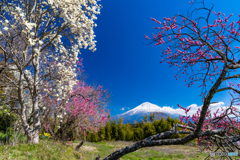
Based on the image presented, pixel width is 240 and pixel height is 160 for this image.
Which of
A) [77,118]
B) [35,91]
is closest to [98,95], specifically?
[77,118]

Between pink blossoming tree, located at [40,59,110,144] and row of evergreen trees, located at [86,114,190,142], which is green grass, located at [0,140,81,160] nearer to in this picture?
pink blossoming tree, located at [40,59,110,144]

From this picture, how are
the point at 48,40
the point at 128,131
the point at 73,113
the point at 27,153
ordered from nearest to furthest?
the point at 27,153
the point at 48,40
the point at 73,113
the point at 128,131

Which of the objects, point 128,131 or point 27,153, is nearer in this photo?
point 27,153

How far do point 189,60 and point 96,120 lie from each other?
Result: 9.27 m

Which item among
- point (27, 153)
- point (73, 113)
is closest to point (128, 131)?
point (73, 113)

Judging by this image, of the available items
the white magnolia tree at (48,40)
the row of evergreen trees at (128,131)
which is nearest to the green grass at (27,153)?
the white magnolia tree at (48,40)

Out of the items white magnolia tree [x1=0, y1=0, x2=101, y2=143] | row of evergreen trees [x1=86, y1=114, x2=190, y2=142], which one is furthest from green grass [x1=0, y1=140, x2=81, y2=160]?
row of evergreen trees [x1=86, y1=114, x2=190, y2=142]

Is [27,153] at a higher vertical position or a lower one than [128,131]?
higher

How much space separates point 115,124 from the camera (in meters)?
26.8

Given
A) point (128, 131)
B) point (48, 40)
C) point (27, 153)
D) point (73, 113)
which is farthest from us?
point (128, 131)

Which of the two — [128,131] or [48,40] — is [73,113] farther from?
[128,131]

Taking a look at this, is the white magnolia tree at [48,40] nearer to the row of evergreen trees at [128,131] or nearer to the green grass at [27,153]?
the green grass at [27,153]

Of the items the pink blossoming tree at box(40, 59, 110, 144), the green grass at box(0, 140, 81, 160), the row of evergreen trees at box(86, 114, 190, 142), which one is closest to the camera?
the green grass at box(0, 140, 81, 160)

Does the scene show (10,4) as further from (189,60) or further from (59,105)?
(189,60)
